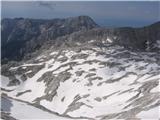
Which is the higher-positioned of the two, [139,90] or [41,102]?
[139,90]

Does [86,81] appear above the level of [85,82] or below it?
above

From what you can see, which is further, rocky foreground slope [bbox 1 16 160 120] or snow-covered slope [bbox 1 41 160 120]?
snow-covered slope [bbox 1 41 160 120]

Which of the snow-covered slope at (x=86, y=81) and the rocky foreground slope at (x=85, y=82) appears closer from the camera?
the rocky foreground slope at (x=85, y=82)

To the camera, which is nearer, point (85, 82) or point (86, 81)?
point (85, 82)

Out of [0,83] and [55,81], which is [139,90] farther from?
[0,83]

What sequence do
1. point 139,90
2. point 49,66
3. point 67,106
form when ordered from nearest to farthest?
1. point 139,90
2. point 67,106
3. point 49,66

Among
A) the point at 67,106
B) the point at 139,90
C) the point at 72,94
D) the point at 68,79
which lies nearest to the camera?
the point at 139,90

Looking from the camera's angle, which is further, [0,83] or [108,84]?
[0,83]

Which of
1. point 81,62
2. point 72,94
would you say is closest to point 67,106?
Answer: point 72,94
